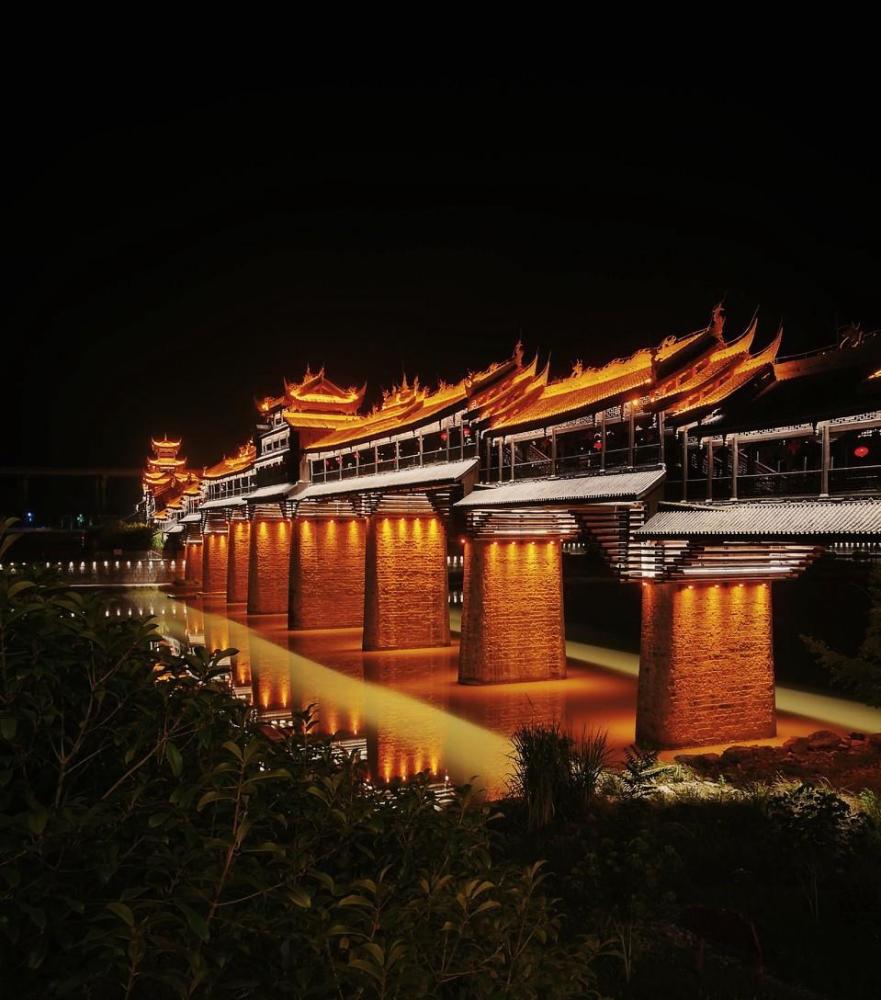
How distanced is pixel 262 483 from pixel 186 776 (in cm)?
3186

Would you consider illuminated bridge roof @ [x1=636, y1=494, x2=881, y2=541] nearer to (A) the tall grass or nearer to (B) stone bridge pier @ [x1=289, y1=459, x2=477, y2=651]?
(A) the tall grass

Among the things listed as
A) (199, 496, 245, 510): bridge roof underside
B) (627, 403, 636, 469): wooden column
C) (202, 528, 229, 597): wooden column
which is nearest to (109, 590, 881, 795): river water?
(627, 403, 636, 469): wooden column

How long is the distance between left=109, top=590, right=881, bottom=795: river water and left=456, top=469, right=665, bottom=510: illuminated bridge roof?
4.15 m

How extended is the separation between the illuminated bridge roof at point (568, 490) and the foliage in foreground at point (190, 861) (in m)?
10.2

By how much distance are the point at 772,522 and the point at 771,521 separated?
0.05 m

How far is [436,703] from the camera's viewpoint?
643 inches

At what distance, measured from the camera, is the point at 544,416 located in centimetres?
1570

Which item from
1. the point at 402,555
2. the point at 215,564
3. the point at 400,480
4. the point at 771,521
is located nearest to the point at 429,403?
the point at 400,480

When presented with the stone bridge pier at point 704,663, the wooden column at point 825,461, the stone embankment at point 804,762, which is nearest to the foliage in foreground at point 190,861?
the stone embankment at point 804,762

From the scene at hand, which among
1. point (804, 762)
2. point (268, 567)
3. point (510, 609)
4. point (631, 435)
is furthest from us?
point (268, 567)

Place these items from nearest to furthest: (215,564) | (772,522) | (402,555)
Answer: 1. (772,522)
2. (402,555)
3. (215,564)

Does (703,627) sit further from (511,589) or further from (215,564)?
(215,564)

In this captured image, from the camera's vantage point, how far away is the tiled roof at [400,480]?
18.5 meters

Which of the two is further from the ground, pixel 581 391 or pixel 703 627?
pixel 581 391
